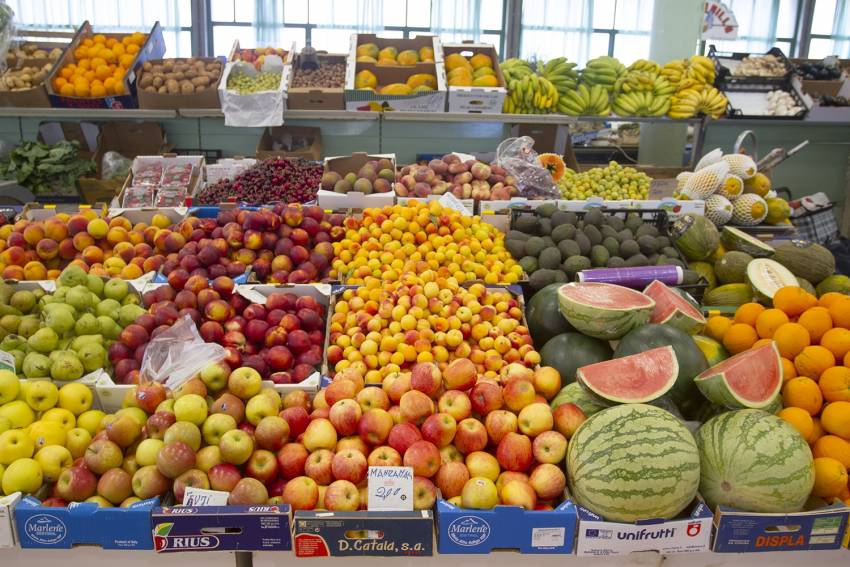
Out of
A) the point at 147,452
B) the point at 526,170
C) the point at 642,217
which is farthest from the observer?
the point at 526,170

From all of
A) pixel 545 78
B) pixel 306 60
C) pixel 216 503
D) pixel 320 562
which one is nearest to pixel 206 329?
pixel 216 503

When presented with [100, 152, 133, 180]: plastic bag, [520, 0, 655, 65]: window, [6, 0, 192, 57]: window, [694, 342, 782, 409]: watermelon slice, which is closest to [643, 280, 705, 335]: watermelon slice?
[694, 342, 782, 409]: watermelon slice

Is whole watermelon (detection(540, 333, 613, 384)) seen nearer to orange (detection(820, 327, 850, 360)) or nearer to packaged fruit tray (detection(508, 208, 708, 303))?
orange (detection(820, 327, 850, 360))

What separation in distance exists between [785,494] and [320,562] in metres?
1.17

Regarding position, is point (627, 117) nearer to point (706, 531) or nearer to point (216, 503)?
point (706, 531)

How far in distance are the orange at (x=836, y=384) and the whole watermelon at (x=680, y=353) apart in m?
0.34

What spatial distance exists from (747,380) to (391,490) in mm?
1063

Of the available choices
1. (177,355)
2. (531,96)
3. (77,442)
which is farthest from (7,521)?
(531,96)

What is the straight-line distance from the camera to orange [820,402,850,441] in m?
1.77

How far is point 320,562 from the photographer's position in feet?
5.19

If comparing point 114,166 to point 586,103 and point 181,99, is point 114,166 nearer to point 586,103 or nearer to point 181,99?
point 181,99

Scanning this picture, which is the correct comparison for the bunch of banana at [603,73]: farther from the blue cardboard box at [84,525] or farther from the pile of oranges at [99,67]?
the blue cardboard box at [84,525]

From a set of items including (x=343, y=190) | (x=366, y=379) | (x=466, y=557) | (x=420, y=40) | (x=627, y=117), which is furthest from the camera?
(x=420, y=40)

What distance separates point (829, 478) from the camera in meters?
1.68
